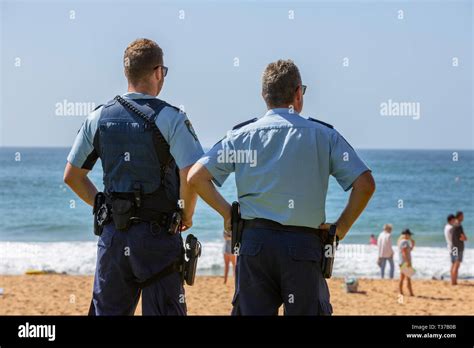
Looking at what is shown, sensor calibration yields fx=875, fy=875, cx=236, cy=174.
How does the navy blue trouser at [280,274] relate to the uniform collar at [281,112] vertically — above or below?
below

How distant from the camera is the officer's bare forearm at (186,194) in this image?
14.5 ft

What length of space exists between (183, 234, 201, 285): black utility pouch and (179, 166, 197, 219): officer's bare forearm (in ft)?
0.59

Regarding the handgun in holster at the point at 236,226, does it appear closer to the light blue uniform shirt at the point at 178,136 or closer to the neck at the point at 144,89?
the light blue uniform shirt at the point at 178,136

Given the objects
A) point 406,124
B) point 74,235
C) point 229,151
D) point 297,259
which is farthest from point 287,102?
point 406,124

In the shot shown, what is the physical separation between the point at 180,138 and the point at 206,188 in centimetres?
29

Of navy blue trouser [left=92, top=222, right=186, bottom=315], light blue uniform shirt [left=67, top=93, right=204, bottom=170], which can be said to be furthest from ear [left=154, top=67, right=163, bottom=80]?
navy blue trouser [left=92, top=222, right=186, bottom=315]

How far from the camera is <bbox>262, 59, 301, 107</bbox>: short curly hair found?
4270 millimetres

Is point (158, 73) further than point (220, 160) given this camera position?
Yes

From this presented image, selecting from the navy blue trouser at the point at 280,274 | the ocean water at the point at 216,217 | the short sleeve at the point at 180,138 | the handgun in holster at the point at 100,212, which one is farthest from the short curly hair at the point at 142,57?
the ocean water at the point at 216,217

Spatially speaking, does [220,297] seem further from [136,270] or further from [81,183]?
[136,270]

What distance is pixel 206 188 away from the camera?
172 inches

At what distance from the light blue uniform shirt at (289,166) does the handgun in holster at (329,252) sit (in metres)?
0.08

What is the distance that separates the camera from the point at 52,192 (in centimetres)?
4381

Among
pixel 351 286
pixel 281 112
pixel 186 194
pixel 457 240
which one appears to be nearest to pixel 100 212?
pixel 186 194
